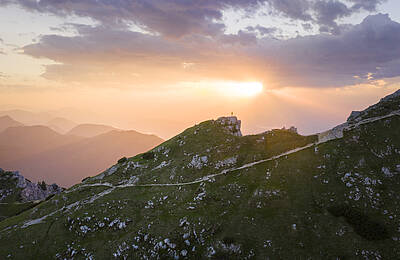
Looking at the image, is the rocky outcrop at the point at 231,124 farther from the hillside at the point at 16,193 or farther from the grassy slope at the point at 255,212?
the hillside at the point at 16,193

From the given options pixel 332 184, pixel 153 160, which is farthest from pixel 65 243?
pixel 332 184

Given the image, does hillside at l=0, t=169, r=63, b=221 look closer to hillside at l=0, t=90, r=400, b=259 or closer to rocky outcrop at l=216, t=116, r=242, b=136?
hillside at l=0, t=90, r=400, b=259

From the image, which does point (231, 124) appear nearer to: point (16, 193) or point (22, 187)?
point (16, 193)

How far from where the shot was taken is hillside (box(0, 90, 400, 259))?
44.2 m

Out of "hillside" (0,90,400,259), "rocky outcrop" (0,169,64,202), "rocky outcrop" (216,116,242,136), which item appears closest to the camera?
"hillside" (0,90,400,259)

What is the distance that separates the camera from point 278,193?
56125 millimetres

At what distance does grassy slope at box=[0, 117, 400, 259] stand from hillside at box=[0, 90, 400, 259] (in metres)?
0.23

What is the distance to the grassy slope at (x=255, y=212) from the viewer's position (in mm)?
43781

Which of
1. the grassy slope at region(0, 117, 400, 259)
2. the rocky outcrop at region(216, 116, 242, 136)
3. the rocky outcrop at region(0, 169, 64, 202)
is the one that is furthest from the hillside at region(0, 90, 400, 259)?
the rocky outcrop at region(0, 169, 64, 202)

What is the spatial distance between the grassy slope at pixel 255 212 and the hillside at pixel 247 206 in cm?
23

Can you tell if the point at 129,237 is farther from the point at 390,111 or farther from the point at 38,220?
the point at 390,111

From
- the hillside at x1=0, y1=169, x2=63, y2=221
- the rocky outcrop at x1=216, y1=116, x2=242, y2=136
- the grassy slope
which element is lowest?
the hillside at x1=0, y1=169, x2=63, y2=221

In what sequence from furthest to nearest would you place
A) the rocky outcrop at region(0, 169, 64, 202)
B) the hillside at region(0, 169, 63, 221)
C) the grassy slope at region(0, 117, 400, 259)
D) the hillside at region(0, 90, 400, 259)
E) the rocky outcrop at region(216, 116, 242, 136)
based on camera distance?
1. the rocky outcrop at region(0, 169, 64, 202)
2. the hillside at region(0, 169, 63, 221)
3. the rocky outcrop at region(216, 116, 242, 136)
4. the hillside at region(0, 90, 400, 259)
5. the grassy slope at region(0, 117, 400, 259)

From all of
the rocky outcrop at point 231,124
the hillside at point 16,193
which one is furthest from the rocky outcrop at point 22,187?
the rocky outcrop at point 231,124
